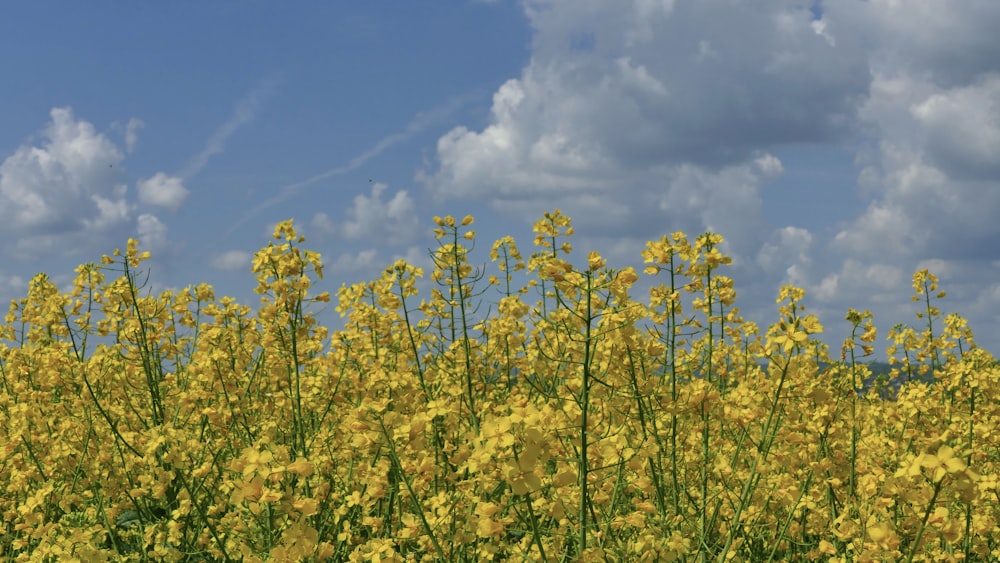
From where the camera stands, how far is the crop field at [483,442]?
3023 mm

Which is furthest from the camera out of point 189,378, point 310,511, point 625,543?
point 189,378

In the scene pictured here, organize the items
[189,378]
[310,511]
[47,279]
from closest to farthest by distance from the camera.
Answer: [310,511], [189,378], [47,279]

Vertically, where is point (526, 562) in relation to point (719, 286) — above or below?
below

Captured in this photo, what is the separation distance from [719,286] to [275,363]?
2.78 meters

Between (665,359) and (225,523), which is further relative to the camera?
(225,523)

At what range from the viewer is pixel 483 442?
244cm

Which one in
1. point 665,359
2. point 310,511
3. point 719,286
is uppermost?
point 719,286

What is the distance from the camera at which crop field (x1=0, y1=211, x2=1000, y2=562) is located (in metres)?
3.02

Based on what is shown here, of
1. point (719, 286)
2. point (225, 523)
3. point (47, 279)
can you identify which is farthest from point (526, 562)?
point (47, 279)

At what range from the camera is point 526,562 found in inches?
126

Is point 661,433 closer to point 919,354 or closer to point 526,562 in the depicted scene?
point 526,562

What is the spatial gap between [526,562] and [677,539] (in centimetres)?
56

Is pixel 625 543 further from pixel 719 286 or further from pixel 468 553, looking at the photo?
pixel 719 286

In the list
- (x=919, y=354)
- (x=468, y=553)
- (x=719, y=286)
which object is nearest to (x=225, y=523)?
(x=468, y=553)
